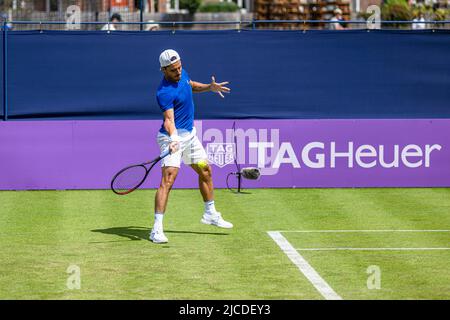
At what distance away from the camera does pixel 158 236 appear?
1267 centimetres

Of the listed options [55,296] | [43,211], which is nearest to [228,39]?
[43,211]

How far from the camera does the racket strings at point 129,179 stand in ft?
43.4

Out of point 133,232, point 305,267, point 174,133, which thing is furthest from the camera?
point 133,232

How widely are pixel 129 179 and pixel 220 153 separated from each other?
4663 mm

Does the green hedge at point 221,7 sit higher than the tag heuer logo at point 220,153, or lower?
higher

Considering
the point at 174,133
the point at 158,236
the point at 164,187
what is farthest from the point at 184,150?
the point at 158,236

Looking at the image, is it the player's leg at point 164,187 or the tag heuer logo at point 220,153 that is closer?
the player's leg at point 164,187

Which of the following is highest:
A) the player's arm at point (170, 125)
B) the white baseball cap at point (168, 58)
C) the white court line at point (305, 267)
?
the white baseball cap at point (168, 58)

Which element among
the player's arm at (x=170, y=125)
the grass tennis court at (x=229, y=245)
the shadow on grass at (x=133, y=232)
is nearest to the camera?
the grass tennis court at (x=229, y=245)

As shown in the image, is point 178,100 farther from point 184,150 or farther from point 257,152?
point 257,152

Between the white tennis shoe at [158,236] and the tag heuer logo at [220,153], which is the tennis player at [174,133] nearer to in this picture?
the white tennis shoe at [158,236]

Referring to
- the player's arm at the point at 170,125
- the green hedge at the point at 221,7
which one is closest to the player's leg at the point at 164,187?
the player's arm at the point at 170,125

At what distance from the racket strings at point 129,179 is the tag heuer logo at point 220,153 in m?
4.49
